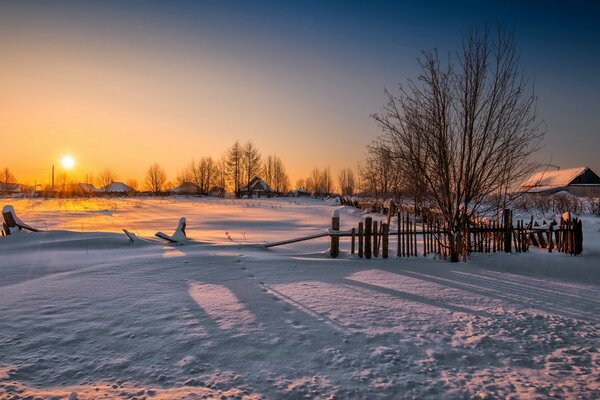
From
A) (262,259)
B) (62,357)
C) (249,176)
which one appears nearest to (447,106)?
(262,259)

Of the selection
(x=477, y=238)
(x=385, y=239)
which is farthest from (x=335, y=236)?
(x=477, y=238)

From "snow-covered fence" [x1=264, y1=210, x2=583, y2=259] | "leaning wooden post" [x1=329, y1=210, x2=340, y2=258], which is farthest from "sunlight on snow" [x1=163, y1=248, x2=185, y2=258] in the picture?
"leaning wooden post" [x1=329, y1=210, x2=340, y2=258]

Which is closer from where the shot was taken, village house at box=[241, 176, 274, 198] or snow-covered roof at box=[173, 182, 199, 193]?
village house at box=[241, 176, 274, 198]

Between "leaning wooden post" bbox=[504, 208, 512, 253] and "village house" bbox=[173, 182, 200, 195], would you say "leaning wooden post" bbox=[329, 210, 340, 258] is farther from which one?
"village house" bbox=[173, 182, 200, 195]

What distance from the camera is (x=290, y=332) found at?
354cm

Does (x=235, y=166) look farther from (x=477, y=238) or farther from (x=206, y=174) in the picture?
(x=477, y=238)

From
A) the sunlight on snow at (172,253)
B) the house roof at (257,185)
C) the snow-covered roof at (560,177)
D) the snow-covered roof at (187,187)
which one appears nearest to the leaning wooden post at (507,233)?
the sunlight on snow at (172,253)

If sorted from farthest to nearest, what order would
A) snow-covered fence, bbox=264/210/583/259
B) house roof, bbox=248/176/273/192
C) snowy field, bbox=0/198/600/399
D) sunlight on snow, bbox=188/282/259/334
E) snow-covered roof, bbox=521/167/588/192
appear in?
house roof, bbox=248/176/273/192, snow-covered roof, bbox=521/167/588/192, snow-covered fence, bbox=264/210/583/259, sunlight on snow, bbox=188/282/259/334, snowy field, bbox=0/198/600/399

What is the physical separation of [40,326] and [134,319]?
901mm

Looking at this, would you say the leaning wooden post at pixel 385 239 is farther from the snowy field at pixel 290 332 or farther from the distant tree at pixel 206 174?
the distant tree at pixel 206 174

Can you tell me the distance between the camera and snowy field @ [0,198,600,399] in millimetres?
2605

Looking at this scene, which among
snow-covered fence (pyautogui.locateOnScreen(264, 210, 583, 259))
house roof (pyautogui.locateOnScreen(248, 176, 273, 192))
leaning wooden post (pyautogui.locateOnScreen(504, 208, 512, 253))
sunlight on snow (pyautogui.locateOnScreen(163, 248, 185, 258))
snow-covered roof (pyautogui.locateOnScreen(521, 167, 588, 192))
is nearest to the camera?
sunlight on snow (pyautogui.locateOnScreen(163, 248, 185, 258))

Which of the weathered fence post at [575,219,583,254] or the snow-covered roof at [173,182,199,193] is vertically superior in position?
the snow-covered roof at [173,182,199,193]

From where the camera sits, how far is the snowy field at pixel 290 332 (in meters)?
2.61
